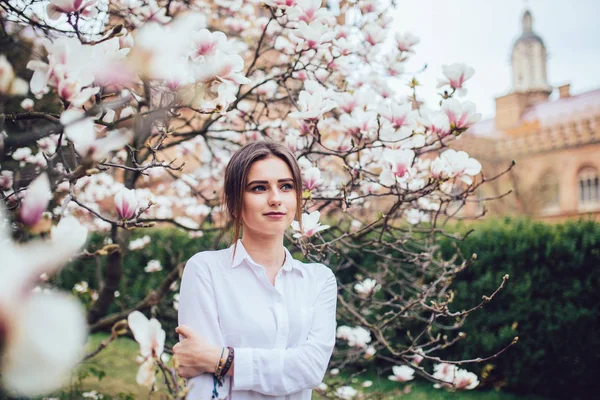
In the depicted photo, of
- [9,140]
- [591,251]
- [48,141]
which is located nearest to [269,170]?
[9,140]

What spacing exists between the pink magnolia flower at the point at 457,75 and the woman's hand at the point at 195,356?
4.54 ft

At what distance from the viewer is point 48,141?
358 cm

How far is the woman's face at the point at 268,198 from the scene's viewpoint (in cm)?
155

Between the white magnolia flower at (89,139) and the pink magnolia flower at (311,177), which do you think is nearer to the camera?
the white magnolia flower at (89,139)

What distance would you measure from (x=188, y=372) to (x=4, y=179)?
1.80 meters

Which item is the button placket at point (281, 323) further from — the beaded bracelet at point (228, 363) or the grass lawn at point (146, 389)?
the grass lawn at point (146, 389)

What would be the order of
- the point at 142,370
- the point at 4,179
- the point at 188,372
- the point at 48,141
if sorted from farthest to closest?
1. the point at 48,141
2. the point at 4,179
3. the point at 188,372
4. the point at 142,370

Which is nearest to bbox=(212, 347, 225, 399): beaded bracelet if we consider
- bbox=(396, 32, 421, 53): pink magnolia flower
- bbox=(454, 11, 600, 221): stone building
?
bbox=(396, 32, 421, 53): pink magnolia flower

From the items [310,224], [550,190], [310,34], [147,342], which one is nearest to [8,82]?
[147,342]

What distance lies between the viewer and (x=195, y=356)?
1327 mm

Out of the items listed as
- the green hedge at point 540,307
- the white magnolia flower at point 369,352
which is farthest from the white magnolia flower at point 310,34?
the green hedge at point 540,307

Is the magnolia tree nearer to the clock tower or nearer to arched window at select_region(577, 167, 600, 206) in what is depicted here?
arched window at select_region(577, 167, 600, 206)

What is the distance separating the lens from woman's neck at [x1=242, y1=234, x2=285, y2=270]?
5.26 feet

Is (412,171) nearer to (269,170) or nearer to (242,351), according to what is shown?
(269,170)
